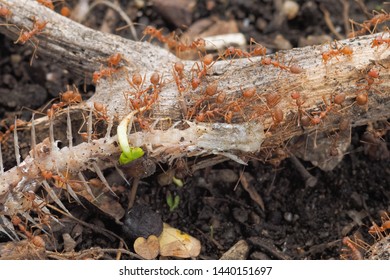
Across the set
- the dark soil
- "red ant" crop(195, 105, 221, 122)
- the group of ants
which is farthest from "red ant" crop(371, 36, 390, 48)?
"red ant" crop(195, 105, 221, 122)

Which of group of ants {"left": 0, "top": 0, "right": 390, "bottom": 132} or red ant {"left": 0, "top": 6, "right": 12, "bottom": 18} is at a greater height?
red ant {"left": 0, "top": 6, "right": 12, "bottom": 18}

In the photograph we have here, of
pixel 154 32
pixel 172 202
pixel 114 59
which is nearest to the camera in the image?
pixel 114 59

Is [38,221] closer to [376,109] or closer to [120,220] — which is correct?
[120,220]

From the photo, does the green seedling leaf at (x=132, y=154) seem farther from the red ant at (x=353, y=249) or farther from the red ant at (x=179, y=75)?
the red ant at (x=353, y=249)

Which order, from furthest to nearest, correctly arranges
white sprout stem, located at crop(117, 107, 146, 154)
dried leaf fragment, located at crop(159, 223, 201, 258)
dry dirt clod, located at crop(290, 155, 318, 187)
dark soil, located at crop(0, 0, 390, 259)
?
dry dirt clod, located at crop(290, 155, 318, 187), dark soil, located at crop(0, 0, 390, 259), dried leaf fragment, located at crop(159, 223, 201, 258), white sprout stem, located at crop(117, 107, 146, 154)

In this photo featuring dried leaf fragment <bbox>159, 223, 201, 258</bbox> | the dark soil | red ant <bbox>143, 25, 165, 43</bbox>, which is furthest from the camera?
Result: red ant <bbox>143, 25, 165, 43</bbox>

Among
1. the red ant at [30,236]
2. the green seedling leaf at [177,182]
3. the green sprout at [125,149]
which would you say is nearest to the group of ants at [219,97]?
the green sprout at [125,149]

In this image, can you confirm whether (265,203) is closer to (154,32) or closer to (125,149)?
(125,149)

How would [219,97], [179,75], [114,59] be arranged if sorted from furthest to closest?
[114,59] < [179,75] < [219,97]

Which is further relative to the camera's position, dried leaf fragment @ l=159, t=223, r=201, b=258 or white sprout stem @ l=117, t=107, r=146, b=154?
dried leaf fragment @ l=159, t=223, r=201, b=258

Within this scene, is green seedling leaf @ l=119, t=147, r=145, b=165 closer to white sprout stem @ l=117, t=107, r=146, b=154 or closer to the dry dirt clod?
white sprout stem @ l=117, t=107, r=146, b=154

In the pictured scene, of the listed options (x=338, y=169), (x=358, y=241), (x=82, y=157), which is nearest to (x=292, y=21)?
(x=338, y=169)

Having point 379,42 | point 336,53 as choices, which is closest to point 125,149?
point 336,53
